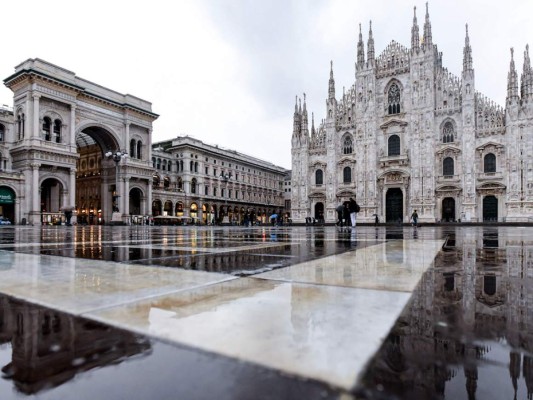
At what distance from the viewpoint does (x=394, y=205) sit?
35062 millimetres

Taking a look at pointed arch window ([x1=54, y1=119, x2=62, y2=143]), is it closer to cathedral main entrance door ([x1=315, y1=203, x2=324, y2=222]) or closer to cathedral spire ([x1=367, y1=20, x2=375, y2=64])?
cathedral main entrance door ([x1=315, y1=203, x2=324, y2=222])

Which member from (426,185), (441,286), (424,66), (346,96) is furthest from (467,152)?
(441,286)

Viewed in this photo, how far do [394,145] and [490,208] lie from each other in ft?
33.6

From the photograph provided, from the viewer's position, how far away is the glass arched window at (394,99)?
35156 millimetres

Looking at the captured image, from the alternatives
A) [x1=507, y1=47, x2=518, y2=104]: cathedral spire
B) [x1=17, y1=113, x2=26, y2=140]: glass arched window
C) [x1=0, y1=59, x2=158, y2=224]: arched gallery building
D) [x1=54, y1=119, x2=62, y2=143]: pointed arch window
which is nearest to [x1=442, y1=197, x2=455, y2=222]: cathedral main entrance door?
[x1=507, y1=47, x2=518, y2=104]: cathedral spire

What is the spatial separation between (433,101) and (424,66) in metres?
3.49

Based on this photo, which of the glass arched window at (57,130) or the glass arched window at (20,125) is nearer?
the glass arched window at (20,125)

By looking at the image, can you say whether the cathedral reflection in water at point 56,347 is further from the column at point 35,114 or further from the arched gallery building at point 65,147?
the column at point 35,114

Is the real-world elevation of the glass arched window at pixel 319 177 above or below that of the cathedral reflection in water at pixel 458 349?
above

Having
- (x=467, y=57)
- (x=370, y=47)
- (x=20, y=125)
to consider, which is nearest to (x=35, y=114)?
(x=20, y=125)

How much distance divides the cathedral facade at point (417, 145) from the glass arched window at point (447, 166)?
0.09 metres

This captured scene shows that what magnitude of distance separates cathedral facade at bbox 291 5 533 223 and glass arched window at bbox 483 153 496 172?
8cm

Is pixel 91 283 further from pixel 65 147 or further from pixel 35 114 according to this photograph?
pixel 65 147

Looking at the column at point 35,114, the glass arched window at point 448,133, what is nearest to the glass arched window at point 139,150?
the column at point 35,114
